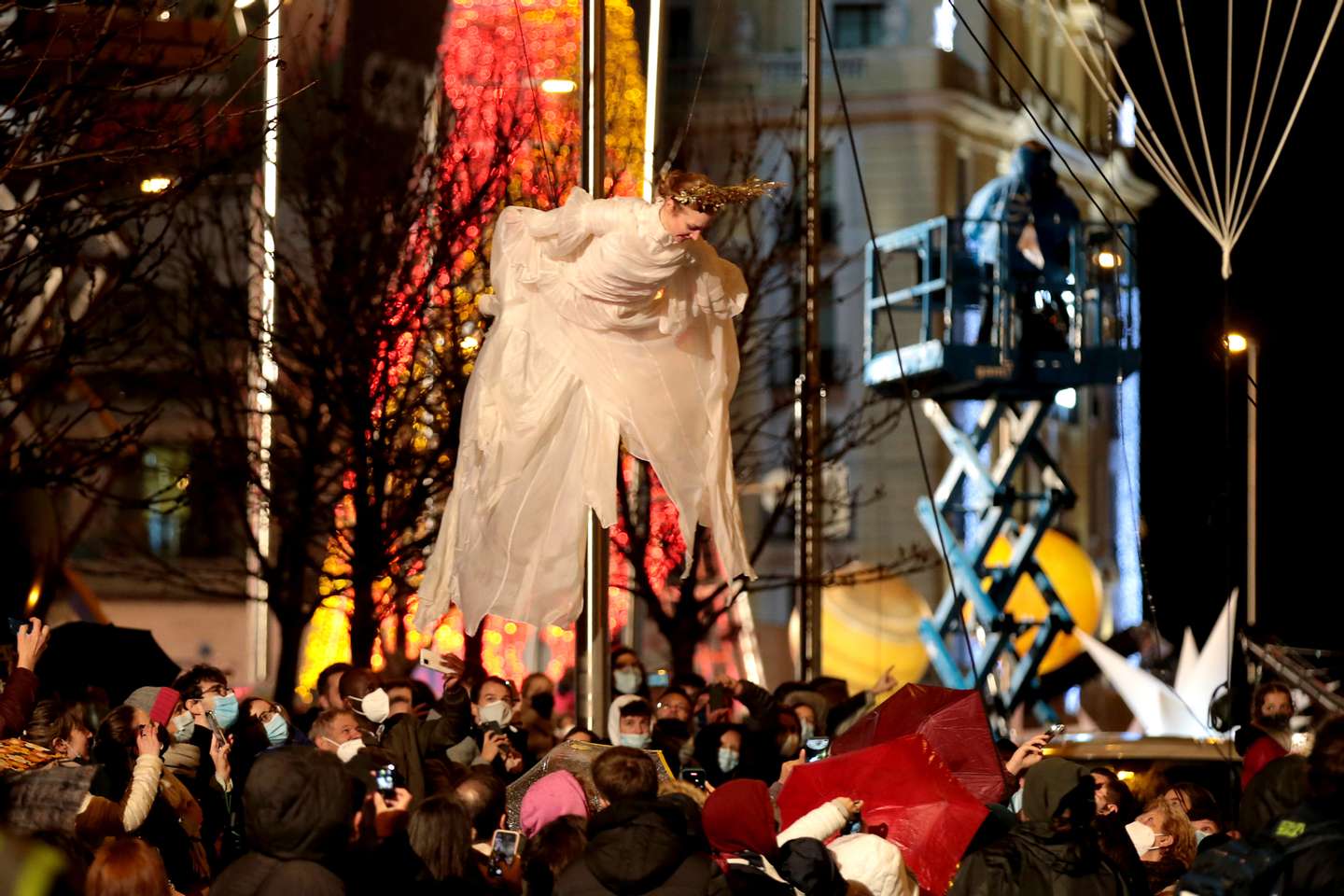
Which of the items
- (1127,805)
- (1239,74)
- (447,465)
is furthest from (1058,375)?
(1127,805)

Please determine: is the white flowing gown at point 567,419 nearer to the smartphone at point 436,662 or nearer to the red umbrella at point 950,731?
the smartphone at point 436,662

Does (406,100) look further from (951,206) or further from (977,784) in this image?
(951,206)

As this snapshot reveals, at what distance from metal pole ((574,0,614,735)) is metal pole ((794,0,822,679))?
3.00 metres

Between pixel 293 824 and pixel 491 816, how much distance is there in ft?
7.09

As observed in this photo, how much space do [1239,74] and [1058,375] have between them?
13.1 feet

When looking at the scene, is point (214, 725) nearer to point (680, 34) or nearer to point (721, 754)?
point (721, 754)

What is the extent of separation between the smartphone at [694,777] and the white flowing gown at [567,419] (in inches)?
34.3

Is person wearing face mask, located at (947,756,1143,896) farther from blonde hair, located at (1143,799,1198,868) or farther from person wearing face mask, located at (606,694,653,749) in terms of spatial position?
person wearing face mask, located at (606,694,653,749)

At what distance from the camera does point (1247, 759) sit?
10680 millimetres

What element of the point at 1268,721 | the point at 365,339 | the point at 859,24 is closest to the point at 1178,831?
the point at 1268,721

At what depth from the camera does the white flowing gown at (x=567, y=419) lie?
402 inches

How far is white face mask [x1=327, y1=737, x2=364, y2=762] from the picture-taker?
29.4 ft

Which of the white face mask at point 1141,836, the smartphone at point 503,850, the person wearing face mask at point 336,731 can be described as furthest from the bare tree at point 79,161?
the white face mask at point 1141,836

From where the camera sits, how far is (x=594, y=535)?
10.6 meters
